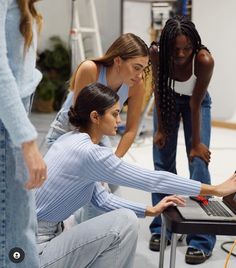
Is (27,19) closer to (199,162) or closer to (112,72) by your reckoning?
(112,72)

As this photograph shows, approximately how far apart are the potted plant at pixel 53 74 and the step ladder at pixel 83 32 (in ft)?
1.16

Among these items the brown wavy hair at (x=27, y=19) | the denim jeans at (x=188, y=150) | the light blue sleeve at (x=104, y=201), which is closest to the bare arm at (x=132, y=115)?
the denim jeans at (x=188, y=150)

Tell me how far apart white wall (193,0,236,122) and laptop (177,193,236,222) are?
4.34 meters

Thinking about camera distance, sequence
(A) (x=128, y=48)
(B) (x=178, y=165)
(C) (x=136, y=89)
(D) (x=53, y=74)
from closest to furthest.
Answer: (A) (x=128, y=48)
(C) (x=136, y=89)
(B) (x=178, y=165)
(D) (x=53, y=74)

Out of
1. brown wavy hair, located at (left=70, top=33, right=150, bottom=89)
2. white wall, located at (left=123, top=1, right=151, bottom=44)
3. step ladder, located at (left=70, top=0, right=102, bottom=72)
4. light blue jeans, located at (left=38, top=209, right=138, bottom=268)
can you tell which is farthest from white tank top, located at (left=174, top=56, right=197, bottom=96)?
white wall, located at (left=123, top=1, right=151, bottom=44)

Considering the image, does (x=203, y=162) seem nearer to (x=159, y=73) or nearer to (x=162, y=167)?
(x=162, y=167)

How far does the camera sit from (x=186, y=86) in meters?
2.18

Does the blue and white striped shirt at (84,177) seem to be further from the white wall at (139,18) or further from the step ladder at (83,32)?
the white wall at (139,18)

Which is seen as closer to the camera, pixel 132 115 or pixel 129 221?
pixel 129 221

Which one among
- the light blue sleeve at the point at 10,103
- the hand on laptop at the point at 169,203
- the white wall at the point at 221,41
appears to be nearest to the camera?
the light blue sleeve at the point at 10,103

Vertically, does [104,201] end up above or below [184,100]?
below

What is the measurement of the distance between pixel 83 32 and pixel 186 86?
4299 millimetres

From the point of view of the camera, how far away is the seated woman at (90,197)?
1425mm

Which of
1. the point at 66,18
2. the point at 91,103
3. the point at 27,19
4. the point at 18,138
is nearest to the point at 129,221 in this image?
the point at 91,103
